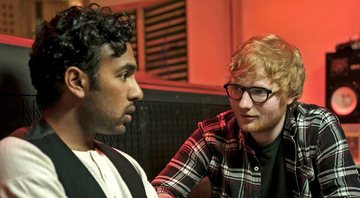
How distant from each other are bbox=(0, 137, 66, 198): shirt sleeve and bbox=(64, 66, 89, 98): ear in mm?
141

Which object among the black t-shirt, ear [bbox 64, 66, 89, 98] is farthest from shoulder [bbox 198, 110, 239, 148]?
ear [bbox 64, 66, 89, 98]

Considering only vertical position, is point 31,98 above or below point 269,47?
below

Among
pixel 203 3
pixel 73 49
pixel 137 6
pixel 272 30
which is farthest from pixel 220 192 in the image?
pixel 137 6

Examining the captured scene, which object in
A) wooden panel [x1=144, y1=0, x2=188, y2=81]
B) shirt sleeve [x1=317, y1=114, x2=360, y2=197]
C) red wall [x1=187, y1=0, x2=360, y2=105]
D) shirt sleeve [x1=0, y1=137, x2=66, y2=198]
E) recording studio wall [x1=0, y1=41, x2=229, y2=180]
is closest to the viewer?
shirt sleeve [x1=0, y1=137, x2=66, y2=198]

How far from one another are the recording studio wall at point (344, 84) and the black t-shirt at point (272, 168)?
3.31 feet

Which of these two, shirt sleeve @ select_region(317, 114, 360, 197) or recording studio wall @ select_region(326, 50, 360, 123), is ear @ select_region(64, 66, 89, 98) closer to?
shirt sleeve @ select_region(317, 114, 360, 197)

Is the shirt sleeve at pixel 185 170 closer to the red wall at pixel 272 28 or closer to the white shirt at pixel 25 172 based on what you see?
the white shirt at pixel 25 172

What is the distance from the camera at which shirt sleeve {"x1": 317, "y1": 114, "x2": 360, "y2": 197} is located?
1330 millimetres

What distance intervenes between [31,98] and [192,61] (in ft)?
6.60

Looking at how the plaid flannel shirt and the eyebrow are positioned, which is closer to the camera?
the eyebrow

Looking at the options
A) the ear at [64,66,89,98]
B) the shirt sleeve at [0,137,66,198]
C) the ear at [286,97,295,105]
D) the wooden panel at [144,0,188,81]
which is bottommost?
the shirt sleeve at [0,137,66,198]

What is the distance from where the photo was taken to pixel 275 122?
1444 millimetres

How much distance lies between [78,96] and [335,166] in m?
0.88

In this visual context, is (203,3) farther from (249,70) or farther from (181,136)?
(249,70)
